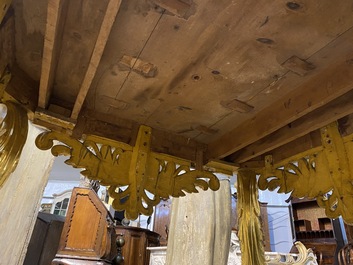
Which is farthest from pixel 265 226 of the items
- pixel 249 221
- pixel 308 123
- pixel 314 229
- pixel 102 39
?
pixel 102 39

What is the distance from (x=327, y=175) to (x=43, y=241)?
12.9ft

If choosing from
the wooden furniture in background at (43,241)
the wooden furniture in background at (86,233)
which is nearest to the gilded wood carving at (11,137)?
the wooden furniture in background at (86,233)

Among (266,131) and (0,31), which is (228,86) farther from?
(0,31)

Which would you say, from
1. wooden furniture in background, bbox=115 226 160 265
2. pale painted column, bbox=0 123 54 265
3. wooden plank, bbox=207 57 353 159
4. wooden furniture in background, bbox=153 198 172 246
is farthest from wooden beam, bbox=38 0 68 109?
wooden furniture in background, bbox=153 198 172 246

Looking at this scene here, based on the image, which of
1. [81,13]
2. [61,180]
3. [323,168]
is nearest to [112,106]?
[81,13]

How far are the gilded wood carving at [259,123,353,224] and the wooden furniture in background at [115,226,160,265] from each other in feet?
10.2

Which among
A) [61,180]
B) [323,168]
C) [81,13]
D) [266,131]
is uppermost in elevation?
[61,180]

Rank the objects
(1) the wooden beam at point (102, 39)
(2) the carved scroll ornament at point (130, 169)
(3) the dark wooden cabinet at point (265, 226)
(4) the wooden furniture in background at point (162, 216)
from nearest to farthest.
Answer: (1) the wooden beam at point (102, 39), (2) the carved scroll ornament at point (130, 169), (3) the dark wooden cabinet at point (265, 226), (4) the wooden furniture in background at point (162, 216)

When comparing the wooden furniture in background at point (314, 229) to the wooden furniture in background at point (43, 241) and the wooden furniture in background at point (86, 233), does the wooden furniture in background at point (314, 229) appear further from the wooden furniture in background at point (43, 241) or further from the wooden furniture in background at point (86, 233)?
the wooden furniture in background at point (43, 241)

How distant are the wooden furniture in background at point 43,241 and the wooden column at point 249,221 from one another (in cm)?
309

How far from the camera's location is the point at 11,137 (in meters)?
1.07

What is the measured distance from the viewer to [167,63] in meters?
0.97

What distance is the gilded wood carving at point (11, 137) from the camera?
3.42 ft

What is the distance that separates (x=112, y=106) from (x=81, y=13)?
1.65 feet
